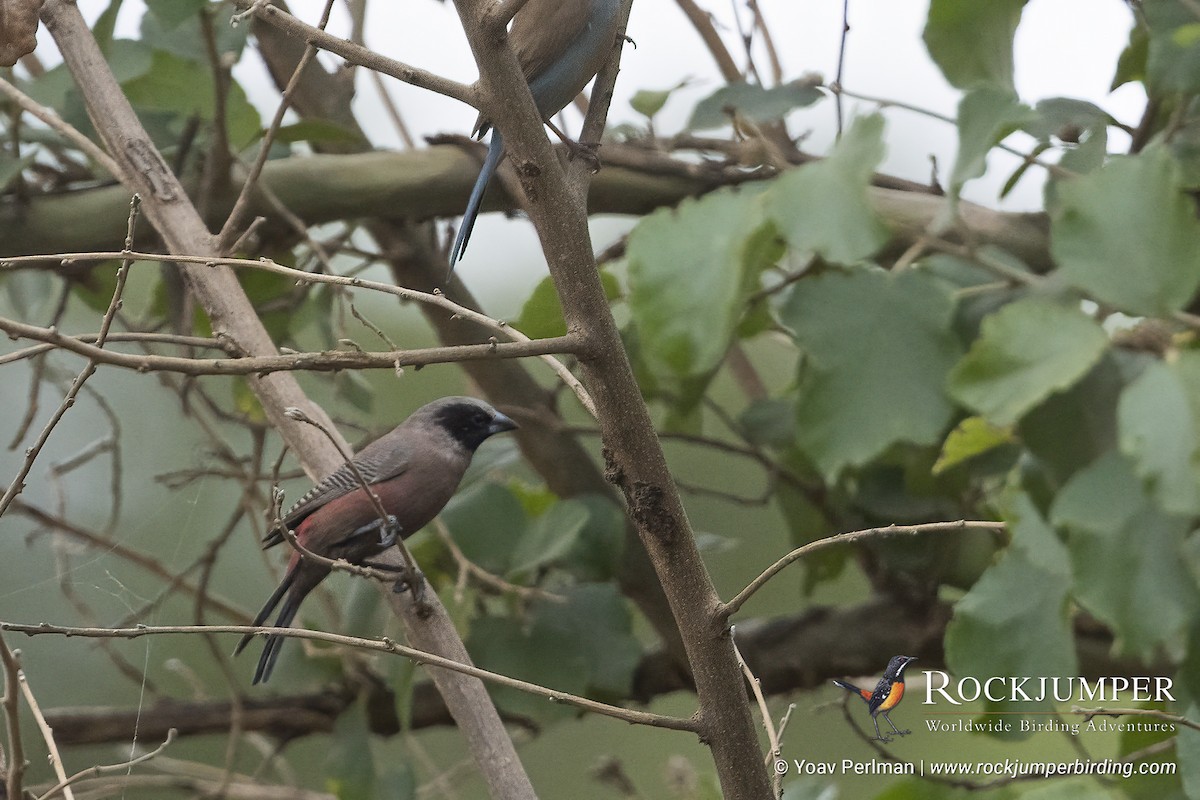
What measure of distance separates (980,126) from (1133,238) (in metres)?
0.19

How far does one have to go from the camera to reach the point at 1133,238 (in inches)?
41.9

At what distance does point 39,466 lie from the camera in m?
2.19

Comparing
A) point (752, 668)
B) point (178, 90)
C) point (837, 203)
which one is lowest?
point (752, 668)

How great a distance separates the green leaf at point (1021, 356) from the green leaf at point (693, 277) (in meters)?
0.23

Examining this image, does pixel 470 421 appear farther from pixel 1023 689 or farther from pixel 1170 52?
pixel 1170 52

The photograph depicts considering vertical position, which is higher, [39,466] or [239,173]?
[239,173]

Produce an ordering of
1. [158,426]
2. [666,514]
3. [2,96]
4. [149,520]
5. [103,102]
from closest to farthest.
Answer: [666,514] < [103,102] < [149,520] < [2,96] < [158,426]

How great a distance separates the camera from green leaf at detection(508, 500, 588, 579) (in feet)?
5.93

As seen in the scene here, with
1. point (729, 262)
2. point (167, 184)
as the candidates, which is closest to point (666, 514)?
point (729, 262)

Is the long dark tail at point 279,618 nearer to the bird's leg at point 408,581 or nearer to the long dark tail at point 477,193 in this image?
the bird's leg at point 408,581

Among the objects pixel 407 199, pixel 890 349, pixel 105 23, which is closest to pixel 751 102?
pixel 407 199

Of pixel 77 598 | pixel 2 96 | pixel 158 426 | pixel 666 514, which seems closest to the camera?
pixel 666 514

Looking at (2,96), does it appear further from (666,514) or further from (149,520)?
(666,514)

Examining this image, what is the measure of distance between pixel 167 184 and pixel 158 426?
47.6 inches
